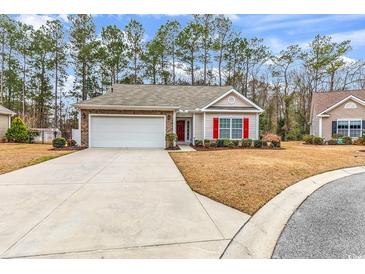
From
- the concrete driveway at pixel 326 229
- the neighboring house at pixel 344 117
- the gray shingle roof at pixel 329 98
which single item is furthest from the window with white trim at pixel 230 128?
the concrete driveway at pixel 326 229

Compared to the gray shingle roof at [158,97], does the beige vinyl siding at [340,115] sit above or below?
below

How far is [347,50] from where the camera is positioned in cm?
2792

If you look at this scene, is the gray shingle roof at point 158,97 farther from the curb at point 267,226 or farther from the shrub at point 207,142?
the curb at point 267,226

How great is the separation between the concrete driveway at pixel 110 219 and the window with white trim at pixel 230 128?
35.3 ft

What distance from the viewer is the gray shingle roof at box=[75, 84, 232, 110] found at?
1507 cm

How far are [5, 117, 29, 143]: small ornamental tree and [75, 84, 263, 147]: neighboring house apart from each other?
8340 millimetres

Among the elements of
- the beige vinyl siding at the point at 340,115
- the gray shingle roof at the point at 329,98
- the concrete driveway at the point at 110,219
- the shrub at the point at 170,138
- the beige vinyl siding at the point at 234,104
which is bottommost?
the concrete driveway at the point at 110,219

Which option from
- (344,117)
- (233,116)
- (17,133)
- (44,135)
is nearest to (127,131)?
(233,116)

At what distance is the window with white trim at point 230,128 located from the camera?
1652cm

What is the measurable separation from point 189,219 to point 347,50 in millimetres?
33535

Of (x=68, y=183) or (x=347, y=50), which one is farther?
(x=347, y=50)

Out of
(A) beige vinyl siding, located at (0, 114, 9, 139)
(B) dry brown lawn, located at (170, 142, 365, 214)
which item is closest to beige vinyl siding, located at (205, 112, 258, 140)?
(B) dry brown lawn, located at (170, 142, 365, 214)
